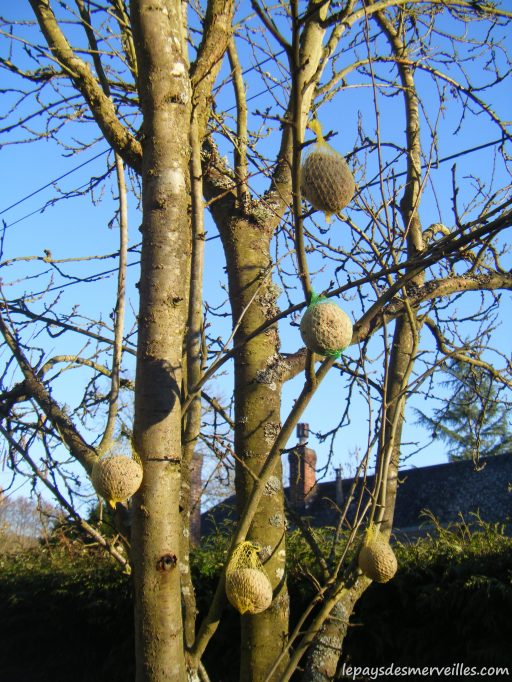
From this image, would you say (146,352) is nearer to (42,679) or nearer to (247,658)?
(247,658)

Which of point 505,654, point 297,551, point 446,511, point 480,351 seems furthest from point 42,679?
point 446,511

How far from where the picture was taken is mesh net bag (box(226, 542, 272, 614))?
213 cm

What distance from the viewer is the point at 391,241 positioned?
2.65 m

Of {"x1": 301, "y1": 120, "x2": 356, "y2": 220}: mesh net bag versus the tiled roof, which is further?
the tiled roof

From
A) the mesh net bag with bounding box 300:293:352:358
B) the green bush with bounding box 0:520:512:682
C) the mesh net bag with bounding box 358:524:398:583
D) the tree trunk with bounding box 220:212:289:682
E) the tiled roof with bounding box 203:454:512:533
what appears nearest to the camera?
the mesh net bag with bounding box 300:293:352:358

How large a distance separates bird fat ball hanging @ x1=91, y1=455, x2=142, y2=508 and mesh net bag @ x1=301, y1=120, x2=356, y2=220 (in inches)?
34.7

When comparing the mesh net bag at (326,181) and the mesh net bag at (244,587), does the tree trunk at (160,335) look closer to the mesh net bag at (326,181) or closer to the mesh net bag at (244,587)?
the mesh net bag at (244,587)

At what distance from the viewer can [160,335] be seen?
6.64 ft

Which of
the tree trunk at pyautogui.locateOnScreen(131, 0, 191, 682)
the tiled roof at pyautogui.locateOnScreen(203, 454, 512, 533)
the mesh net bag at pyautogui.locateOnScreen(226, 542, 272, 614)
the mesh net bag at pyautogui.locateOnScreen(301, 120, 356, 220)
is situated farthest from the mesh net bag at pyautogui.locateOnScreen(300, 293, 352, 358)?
the tiled roof at pyautogui.locateOnScreen(203, 454, 512, 533)

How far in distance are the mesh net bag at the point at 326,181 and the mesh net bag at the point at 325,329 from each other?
0.89ft

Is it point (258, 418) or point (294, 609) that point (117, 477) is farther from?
point (294, 609)

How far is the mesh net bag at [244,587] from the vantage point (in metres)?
2.13

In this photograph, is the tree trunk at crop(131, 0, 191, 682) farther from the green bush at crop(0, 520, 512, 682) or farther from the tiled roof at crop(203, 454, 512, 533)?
the tiled roof at crop(203, 454, 512, 533)

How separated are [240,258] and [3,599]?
5.54m
